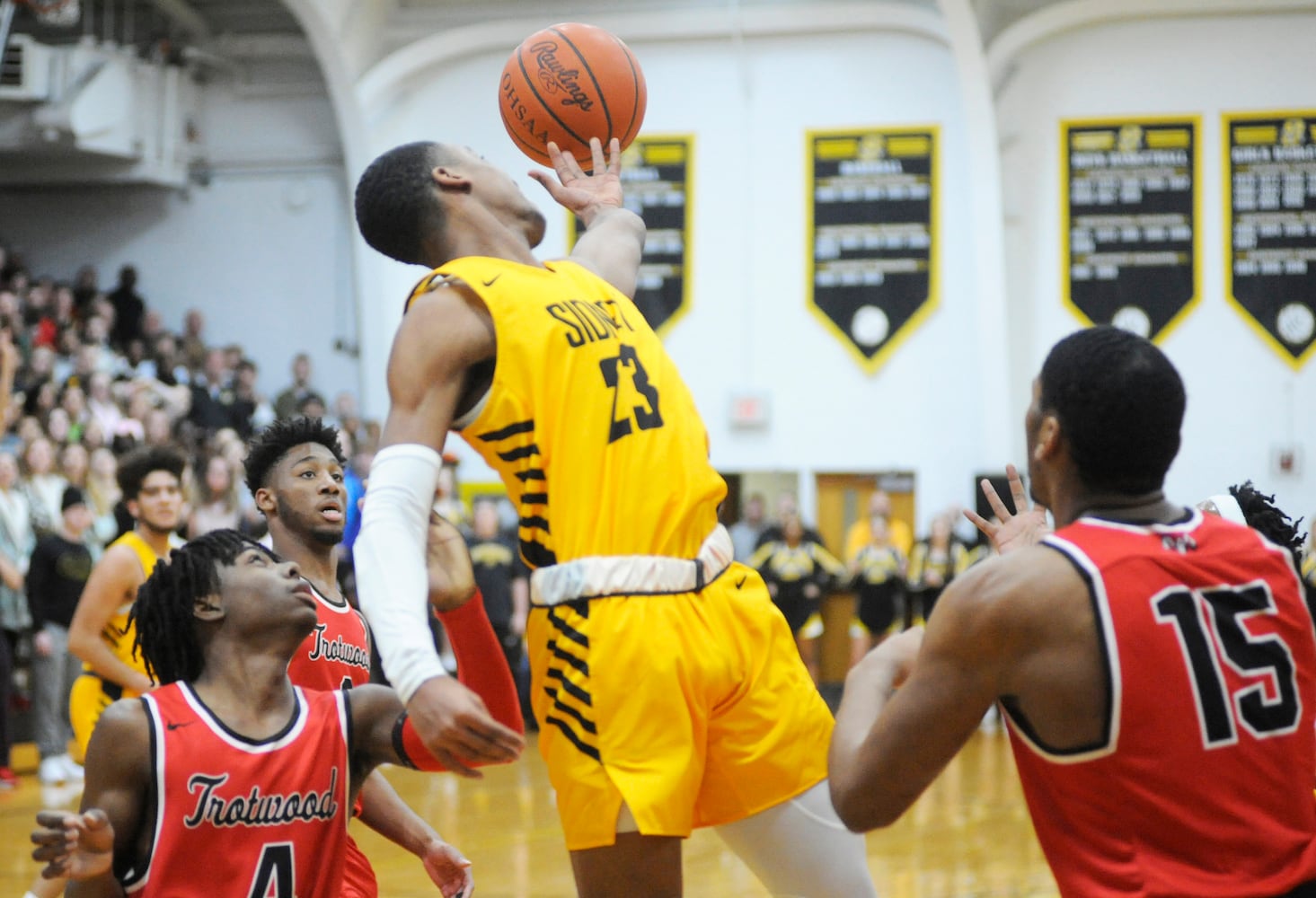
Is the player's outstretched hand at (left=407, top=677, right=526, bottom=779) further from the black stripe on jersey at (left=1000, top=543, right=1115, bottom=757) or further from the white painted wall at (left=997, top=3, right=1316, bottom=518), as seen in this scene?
the white painted wall at (left=997, top=3, right=1316, bottom=518)

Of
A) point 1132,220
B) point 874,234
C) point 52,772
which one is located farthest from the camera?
point 874,234

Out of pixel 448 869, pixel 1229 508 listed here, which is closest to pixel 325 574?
pixel 448 869

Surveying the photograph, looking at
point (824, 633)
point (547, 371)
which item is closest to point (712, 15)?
point (824, 633)

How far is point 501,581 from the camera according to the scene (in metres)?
10.7

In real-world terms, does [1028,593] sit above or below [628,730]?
above

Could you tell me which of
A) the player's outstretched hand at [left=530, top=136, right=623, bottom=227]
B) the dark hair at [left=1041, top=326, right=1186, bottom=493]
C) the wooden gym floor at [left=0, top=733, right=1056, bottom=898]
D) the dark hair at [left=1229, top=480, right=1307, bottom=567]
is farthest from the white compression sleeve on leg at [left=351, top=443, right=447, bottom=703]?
the wooden gym floor at [left=0, top=733, right=1056, bottom=898]

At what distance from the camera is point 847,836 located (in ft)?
7.63

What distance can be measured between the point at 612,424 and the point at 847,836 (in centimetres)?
76

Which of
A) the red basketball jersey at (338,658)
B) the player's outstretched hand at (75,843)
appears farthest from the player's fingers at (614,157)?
the player's outstretched hand at (75,843)

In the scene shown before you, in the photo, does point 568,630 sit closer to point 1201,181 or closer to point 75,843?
point 75,843

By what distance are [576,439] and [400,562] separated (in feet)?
1.15

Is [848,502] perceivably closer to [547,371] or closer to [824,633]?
[824,633]

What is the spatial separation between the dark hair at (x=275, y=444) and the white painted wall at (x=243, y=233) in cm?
1176

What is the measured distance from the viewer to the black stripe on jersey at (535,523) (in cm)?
228
